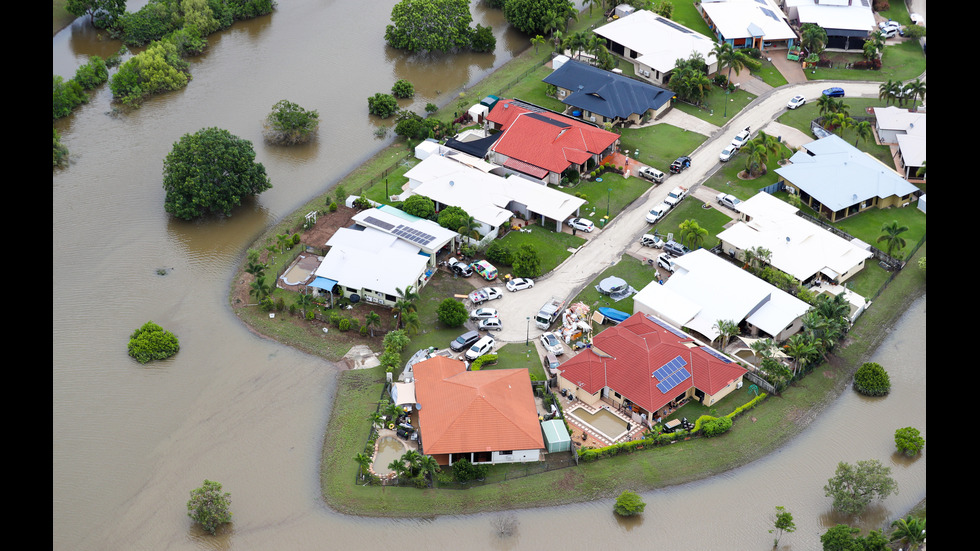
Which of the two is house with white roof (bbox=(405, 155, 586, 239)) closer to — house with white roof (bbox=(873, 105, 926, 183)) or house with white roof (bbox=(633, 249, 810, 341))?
house with white roof (bbox=(633, 249, 810, 341))

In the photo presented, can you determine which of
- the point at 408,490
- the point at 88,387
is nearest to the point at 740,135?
the point at 408,490

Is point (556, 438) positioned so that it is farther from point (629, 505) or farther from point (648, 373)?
point (648, 373)

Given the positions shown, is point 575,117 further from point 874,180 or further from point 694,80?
point 874,180

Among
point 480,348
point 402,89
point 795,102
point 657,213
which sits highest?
point 480,348

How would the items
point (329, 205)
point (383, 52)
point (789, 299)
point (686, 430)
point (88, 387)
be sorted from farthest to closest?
point (383, 52)
point (329, 205)
point (789, 299)
point (88, 387)
point (686, 430)

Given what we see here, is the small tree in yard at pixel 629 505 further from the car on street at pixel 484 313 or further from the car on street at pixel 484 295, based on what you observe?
the car on street at pixel 484 295

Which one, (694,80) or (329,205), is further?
(694,80)

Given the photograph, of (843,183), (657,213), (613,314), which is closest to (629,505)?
(613,314)
